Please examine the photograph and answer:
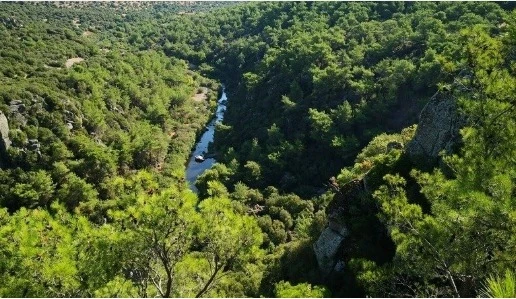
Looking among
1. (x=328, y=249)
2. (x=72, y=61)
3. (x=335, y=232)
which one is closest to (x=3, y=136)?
(x=72, y=61)

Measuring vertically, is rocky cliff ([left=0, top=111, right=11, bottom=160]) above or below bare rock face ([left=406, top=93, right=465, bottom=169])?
below

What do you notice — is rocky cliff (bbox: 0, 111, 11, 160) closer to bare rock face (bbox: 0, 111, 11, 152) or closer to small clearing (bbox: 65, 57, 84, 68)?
bare rock face (bbox: 0, 111, 11, 152)

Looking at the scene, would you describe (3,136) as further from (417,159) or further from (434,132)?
(434,132)

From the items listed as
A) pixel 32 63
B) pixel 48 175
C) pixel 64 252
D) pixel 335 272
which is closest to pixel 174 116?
pixel 32 63

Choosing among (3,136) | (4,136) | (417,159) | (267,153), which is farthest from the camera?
(267,153)

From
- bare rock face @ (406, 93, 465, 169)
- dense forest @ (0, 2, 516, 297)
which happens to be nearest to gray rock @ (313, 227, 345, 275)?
dense forest @ (0, 2, 516, 297)

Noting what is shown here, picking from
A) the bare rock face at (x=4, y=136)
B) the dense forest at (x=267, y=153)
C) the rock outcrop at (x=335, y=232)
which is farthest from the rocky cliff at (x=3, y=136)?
the rock outcrop at (x=335, y=232)
